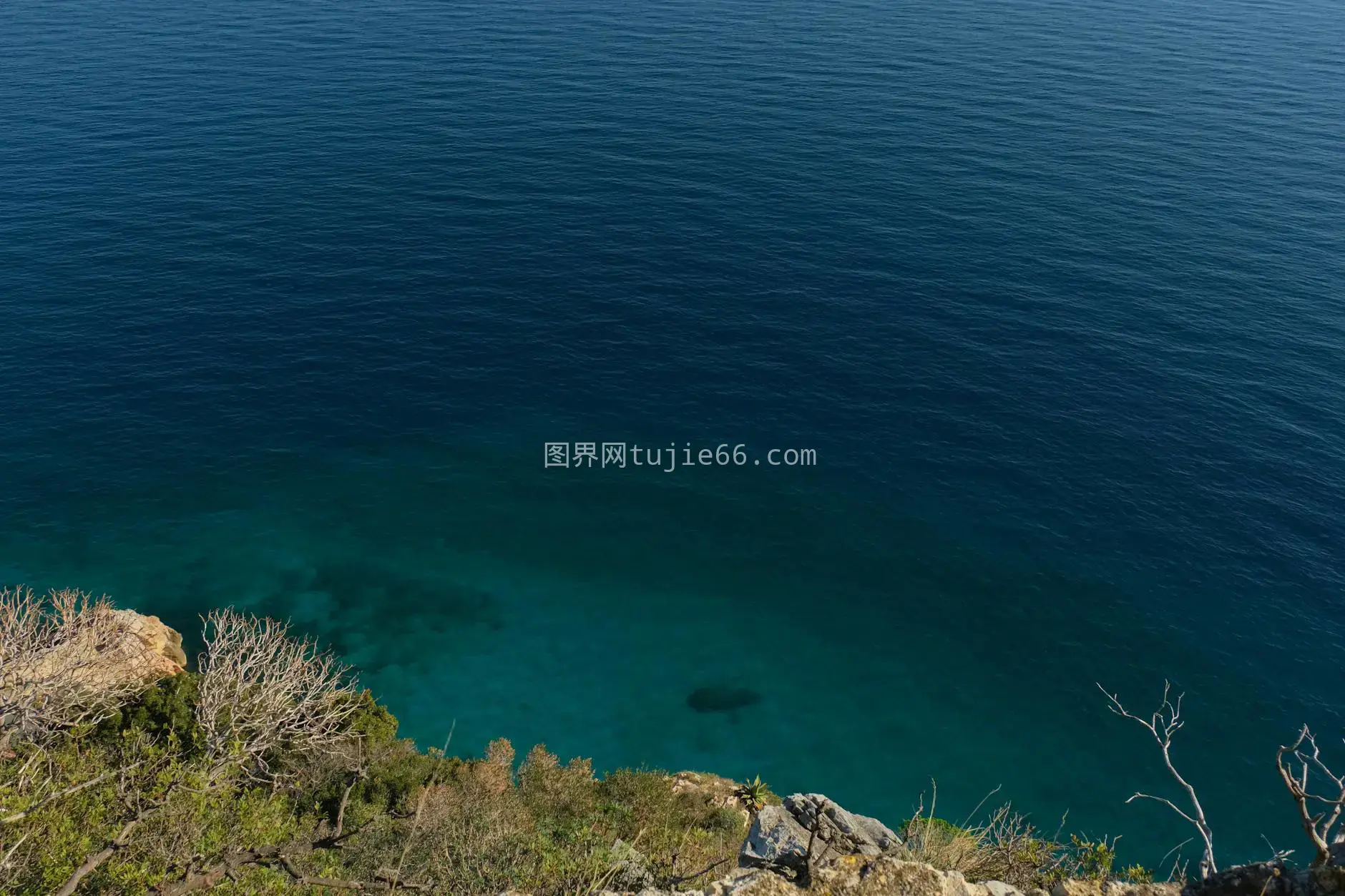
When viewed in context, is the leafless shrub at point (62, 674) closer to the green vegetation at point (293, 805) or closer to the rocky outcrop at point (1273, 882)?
the green vegetation at point (293, 805)

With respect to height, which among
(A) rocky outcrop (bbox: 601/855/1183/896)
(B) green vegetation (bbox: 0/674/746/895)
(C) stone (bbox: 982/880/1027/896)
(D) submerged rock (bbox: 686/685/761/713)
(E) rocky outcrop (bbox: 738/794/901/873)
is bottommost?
(D) submerged rock (bbox: 686/685/761/713)

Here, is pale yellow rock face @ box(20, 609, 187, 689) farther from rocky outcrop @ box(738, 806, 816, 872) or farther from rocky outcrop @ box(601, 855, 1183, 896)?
rocky outcrop @ box(601, 855, 1183, 896)

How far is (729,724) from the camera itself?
66000 mm

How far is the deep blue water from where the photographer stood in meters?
67.9

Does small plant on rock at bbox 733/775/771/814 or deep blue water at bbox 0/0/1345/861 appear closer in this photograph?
small plant on rock at bbox 733/775/771/814

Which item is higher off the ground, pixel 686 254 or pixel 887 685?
pixel 686 254

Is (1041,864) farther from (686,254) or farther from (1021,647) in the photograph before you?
(686,254)

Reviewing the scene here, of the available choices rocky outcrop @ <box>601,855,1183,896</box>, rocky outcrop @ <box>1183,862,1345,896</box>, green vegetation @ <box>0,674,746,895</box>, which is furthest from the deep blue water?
rocky outcrop @ <box>1183,862,1345,896</box>

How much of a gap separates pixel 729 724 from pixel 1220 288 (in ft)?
266

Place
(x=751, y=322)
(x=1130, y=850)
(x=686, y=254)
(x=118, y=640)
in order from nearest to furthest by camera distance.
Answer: (x=118, y=640)
(x=1130, y=850)
(x=751, y=322)
(x=686, y=254)

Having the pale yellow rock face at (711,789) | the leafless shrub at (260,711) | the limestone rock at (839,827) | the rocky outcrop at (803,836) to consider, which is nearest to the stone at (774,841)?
the rocky outcrop at (803,836)

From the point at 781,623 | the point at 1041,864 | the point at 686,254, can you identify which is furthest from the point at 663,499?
the point at 1041,864

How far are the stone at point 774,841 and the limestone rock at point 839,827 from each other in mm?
687

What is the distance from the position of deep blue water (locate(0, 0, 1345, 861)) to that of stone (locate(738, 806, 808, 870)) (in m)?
29.2
